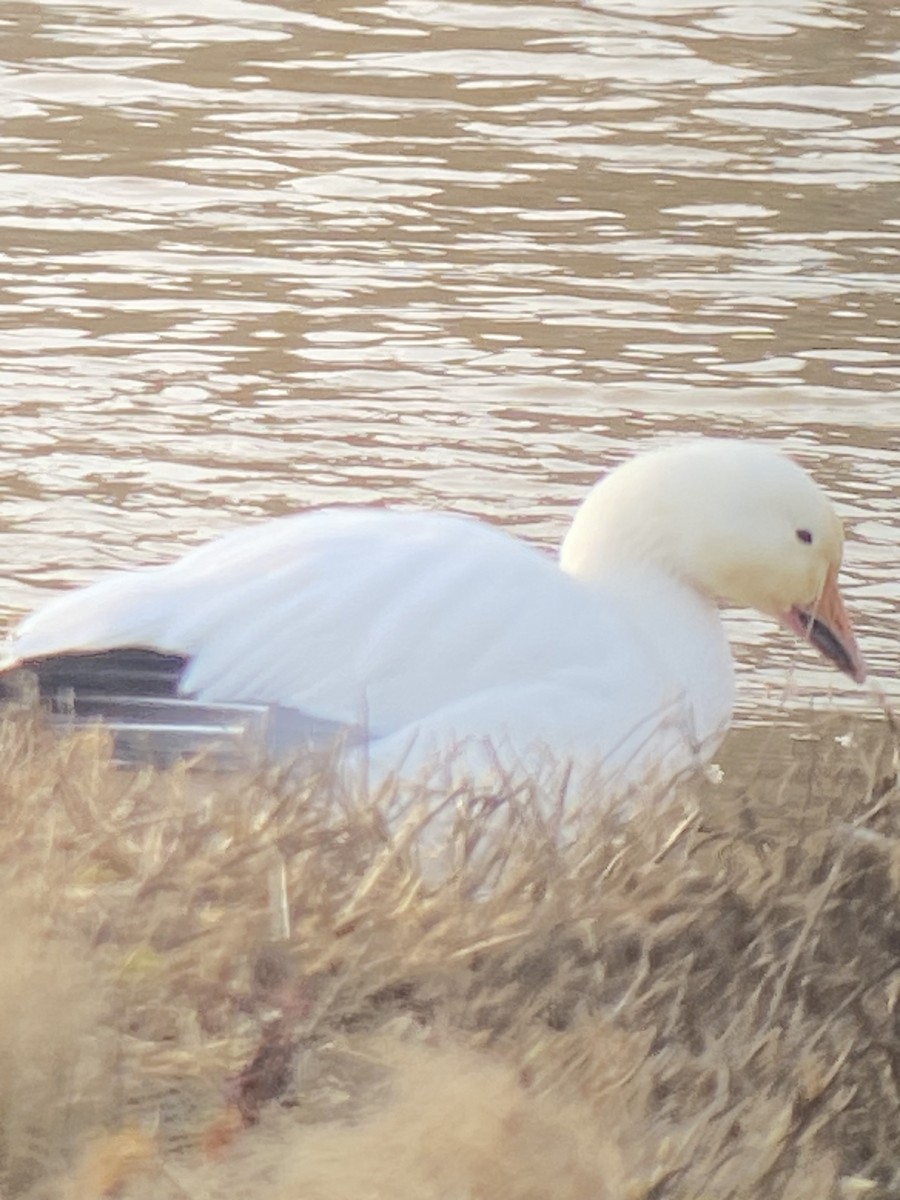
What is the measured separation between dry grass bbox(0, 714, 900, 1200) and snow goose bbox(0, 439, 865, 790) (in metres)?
0.60

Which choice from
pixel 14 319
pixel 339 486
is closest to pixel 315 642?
pixel 339 486

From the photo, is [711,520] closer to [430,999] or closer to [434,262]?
[430,999]

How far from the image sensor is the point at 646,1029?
3.54m

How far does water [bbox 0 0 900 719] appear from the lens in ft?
26.1

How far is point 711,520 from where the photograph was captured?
547cm

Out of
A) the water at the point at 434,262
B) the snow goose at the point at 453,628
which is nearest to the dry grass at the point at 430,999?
the snow goose at the point at 453,628

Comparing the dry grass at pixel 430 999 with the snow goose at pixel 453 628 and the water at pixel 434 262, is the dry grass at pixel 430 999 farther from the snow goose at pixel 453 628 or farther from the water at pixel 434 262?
the water at pixel 434 262

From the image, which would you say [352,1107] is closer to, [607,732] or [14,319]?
[607,732]

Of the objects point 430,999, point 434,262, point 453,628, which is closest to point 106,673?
point 453,628

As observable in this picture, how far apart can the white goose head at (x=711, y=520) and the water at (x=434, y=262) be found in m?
1.10

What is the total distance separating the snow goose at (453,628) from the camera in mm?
→ 4762

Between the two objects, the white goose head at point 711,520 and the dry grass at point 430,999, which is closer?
the dry grass at point 430,999

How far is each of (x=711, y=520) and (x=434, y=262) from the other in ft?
14.5

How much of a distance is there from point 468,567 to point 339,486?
113 inches
